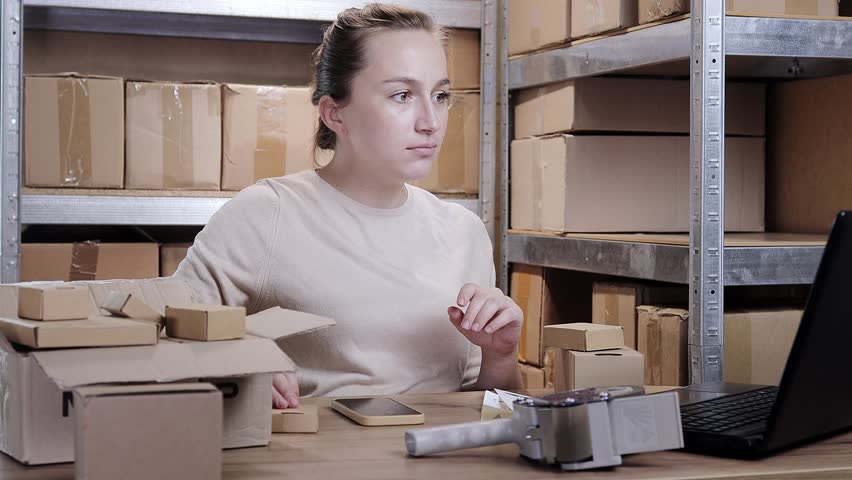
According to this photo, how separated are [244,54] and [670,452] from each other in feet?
7.01

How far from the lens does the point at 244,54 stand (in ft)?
9.37

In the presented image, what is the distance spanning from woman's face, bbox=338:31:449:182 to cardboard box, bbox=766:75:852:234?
3.47ft

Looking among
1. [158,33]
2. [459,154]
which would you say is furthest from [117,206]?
[459,154]

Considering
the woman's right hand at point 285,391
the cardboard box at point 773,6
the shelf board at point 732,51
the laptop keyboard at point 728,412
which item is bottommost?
the laptop keyboard at point 728,412

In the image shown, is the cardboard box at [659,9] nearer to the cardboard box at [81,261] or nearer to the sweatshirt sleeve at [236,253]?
the sweatshirt sleeve at [236,253]

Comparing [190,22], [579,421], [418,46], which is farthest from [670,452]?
[190,22]

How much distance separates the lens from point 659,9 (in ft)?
6.52

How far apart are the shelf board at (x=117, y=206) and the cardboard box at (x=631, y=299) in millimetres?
970

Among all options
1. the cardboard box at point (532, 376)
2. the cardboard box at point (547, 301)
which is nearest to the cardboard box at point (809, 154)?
the cardboard box at point (547, 301)

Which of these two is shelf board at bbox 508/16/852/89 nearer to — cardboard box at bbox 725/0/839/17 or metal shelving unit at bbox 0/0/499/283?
cardboard box at bbox 725/0/839/17

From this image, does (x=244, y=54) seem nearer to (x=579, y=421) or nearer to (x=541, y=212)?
(x=541, y=212)

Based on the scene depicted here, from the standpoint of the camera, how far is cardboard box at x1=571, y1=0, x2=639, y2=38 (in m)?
2.12

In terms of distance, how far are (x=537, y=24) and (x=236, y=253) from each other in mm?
1220

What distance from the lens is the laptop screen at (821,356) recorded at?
866 millimetres
